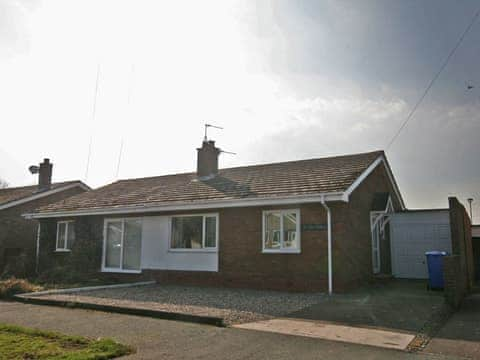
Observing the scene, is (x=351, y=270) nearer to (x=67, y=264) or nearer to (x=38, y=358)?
(x=38, y=358)

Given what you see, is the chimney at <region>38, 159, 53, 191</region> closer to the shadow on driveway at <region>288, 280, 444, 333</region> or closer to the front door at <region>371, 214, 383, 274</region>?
the front door at <region>371, 214, 383, 274</region>

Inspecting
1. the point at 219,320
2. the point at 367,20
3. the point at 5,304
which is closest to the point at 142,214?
the point at 5,304

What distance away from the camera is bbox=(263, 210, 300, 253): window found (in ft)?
45.2

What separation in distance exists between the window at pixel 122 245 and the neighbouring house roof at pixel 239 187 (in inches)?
31.8

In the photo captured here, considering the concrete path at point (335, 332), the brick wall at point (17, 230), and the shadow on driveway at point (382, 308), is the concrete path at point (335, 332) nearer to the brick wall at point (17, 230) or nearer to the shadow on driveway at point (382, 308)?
the shadow on driveway at point (382, 308)

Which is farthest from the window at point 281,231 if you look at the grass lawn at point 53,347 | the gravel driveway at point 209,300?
the grass lawn at point 53,347

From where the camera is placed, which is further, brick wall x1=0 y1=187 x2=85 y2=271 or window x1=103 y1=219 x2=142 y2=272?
brick wall x1=0 y1=187 x2=85 y2=271

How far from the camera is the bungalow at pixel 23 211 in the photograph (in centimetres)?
2358

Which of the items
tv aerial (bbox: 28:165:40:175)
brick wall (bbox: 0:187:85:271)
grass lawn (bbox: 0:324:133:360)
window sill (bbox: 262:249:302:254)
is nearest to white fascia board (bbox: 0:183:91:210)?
brick wall (bbox: 0:187:85:271)

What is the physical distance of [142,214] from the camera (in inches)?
682

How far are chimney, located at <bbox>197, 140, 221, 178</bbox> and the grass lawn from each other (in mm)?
12996

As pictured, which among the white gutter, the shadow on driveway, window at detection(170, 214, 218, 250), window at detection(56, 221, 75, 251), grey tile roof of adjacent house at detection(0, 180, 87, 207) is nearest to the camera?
the shadow on driveway

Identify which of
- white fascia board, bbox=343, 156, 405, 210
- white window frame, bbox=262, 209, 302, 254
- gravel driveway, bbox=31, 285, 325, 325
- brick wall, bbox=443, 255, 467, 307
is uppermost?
white fascia board, bbox=343, 156, 405, 210

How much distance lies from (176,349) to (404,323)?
4.51 meters
